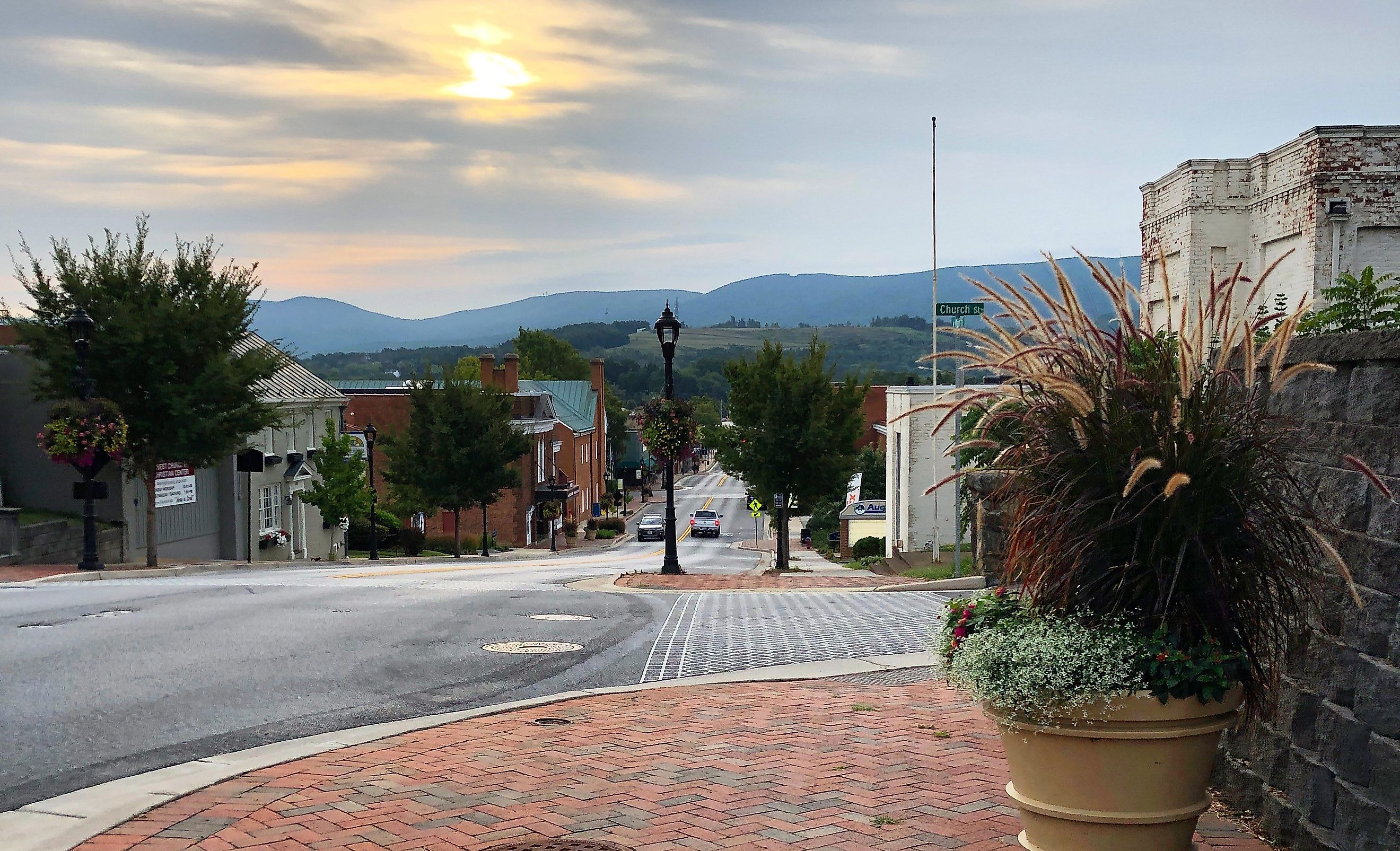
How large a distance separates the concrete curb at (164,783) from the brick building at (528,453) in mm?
41286

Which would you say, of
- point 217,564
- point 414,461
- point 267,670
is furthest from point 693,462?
point 267,670

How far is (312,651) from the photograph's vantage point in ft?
34.4

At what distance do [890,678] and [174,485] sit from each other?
1090 inches

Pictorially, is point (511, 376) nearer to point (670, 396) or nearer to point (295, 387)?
point (295, 387)

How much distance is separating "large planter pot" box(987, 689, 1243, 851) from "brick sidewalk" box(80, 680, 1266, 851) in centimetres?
77

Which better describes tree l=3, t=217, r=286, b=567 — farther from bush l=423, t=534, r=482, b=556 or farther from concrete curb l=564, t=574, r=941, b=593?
bush l=423, t=534, r=482, b=556

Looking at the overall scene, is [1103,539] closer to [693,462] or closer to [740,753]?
[740,753]

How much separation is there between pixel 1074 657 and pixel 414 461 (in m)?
43.8

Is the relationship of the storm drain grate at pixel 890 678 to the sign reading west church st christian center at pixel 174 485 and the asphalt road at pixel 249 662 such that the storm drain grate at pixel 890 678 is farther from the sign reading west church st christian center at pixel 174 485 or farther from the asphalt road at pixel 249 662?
the sign reading west church st christian center at pixel 174 485

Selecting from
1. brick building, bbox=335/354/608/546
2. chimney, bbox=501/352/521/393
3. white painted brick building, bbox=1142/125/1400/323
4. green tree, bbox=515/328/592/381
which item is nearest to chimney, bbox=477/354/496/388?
brick building, bbox=335/354/608/546

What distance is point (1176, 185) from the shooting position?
24.0 metres

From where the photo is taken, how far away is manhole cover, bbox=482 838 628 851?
509 centimetres

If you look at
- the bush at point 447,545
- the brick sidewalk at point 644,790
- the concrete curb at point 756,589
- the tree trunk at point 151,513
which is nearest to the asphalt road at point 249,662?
the brick sidewalk at point 644,790

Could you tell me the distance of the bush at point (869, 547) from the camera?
46.2 meters
